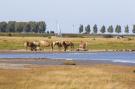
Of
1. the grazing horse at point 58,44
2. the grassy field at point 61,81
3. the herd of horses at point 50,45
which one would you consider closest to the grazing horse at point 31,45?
the herd of horses at point 50,45

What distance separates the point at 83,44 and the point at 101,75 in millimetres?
50796

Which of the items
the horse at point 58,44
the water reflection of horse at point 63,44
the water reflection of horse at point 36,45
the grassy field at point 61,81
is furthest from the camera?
the horse at point 58,44

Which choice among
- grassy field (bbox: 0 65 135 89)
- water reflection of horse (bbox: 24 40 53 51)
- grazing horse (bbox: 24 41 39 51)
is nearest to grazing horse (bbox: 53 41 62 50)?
water reflection of horse (bbox: 24 40 53 51)

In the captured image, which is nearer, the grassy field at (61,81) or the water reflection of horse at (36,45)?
the grassy field at (61,81)

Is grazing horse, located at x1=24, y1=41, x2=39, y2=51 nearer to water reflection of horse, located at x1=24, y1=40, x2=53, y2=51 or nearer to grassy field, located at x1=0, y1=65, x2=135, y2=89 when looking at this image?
water reflection of horse, located at x1=24, y1=40, x2=53, y2=51

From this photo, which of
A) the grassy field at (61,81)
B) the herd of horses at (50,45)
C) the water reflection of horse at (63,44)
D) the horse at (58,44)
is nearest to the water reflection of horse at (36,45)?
the herd of horses at (50,45)

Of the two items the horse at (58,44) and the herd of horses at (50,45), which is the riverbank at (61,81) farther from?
the horse at (58,44)

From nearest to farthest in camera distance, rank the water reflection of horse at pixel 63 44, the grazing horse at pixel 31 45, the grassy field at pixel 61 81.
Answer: the grassy field at pixel 61 81, the grazing horse at pixel 31 45, the water reflection of horse at pixel 63 44

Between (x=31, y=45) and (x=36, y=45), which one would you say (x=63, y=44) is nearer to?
(x=36, y=45)

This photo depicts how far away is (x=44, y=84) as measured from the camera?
3195 centimetres

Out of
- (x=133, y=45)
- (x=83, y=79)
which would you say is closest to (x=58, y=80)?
(x=83, y=79)

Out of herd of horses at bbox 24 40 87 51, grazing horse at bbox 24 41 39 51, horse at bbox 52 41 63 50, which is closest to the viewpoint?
grazing horse at bbox 24 41 39 51

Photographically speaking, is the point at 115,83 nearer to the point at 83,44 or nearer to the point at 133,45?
the point at 83,44

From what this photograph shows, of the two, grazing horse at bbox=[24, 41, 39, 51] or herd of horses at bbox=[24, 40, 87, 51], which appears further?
herd of horses at bbox=[24, 40, 87, 51]
